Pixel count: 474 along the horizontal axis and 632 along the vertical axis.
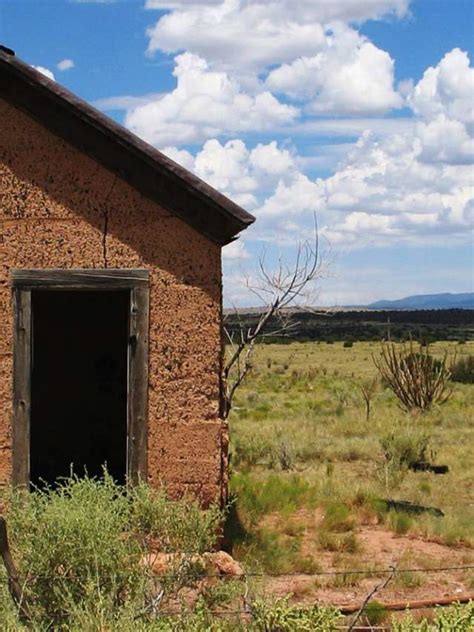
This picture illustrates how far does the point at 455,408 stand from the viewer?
24016 millimetres

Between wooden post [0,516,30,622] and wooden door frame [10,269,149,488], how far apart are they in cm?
Result: 235

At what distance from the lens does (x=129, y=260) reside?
8398 millimetres

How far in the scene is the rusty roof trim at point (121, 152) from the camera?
27.2ft

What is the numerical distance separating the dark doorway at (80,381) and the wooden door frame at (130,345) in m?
4.12

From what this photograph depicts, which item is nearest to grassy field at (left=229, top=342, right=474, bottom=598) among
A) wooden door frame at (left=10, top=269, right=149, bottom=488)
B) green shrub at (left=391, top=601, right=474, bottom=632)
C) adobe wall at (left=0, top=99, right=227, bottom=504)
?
adobe wall at (left=0, top=99, right=227, bottom=504)

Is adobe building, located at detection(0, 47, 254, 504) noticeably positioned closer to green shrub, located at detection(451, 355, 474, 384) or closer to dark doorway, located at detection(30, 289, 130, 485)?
dark doorway, located at detection(30, 289, 130, 485)

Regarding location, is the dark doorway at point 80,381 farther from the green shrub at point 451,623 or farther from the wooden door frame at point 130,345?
the green shrub at point 451,623

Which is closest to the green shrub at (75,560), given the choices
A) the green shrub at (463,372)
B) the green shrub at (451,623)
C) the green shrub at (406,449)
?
the green shrub at (451,623)

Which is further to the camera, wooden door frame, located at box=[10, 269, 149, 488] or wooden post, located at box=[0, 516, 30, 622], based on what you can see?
wooden door frame, located at box=[10, 269, 149, 488]

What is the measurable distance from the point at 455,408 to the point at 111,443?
1295cm

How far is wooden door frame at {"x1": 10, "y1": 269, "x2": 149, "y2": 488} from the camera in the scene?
8297 millimetres

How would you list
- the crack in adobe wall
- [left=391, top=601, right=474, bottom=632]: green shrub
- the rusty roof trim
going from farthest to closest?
1. the crack in adobe wall
2. the rusty roof trim
3. [left=391, top=601, right=474, bottom=632]: green shrub

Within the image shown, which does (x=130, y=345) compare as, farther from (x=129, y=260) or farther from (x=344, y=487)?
(x=344, y=487)

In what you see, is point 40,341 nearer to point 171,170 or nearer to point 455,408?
point 171,170
